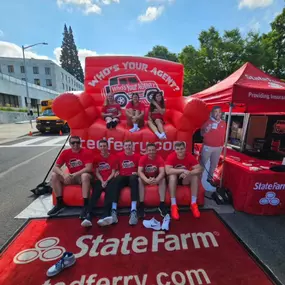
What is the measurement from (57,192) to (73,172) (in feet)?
1.32

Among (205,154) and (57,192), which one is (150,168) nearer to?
(205,154)

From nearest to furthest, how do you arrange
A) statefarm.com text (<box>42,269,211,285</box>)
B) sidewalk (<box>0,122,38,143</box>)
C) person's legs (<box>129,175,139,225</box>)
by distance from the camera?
statefarm.com text (<box>42,269,211,285</box>) → person's legs (<box>129,175,139,225</box>) → sidewalk (<box>0,122,38,143</box>)

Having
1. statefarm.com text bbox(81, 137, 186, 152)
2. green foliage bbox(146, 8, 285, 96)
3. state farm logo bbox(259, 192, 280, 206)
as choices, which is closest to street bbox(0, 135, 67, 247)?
statefarm.com text bbox(81, 137, 186, 152)

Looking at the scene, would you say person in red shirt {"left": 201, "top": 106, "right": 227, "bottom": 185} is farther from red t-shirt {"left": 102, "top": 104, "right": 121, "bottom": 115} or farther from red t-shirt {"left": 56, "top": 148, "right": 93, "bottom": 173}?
red t-shirt {"left": 56, "top": 148, "right": 93, "bottom": 173}

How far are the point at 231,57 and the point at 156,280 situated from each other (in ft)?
57.2

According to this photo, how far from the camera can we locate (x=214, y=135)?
3758mm

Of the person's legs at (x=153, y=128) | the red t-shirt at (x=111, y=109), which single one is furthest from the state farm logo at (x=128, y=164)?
the red t-shirt at (x=111, y=109)

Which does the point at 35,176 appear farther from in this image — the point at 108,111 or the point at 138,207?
the point at 138,207

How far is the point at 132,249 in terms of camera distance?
2400mm

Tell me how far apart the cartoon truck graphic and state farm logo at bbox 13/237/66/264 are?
11.5 ft

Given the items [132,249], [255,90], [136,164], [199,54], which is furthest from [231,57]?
[132,249]

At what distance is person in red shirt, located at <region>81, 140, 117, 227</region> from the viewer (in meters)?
3.10

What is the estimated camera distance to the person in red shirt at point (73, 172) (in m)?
3.14

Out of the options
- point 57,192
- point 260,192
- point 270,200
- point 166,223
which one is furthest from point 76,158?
point 270,200
